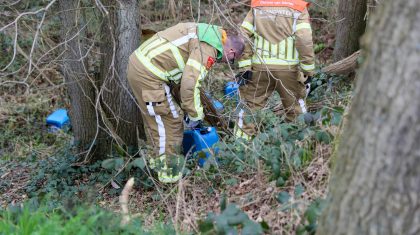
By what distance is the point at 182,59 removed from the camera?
5035 millimetres

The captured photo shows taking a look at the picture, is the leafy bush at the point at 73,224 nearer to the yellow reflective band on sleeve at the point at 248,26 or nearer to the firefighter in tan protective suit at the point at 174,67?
the firefighter in tan protective suit at the point at 174,67

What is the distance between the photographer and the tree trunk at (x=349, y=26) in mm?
7090

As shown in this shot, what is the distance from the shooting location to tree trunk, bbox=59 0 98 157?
17.9ft

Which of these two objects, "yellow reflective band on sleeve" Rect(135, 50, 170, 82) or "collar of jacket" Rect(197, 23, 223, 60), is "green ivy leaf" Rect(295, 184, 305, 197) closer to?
"collar of jacket" Rect(197, 23, 223, 60)

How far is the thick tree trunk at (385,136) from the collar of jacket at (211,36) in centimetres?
275

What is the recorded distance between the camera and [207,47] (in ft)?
16.0

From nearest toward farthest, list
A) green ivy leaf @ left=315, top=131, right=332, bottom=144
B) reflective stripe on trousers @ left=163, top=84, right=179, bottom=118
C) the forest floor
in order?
A: the forest floor, green ivy leaf @ left=315, top=131, right=332, bottom=144, reflective stripe on trousers @ left=163, top=84, right=179, bottom=118

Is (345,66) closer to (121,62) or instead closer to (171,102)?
(171,102)

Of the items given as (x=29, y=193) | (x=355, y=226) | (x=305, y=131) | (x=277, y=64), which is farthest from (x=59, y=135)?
(x=355, y=226)

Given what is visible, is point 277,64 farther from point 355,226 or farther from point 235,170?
point 355,226

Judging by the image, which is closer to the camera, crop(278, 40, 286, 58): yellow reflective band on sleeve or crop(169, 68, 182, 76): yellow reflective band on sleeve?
crop(169, 68, 182, 76): yellow reflective band on sleeve

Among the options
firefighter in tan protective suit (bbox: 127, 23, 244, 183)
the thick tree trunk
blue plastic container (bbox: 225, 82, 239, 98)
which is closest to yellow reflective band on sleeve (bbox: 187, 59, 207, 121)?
firefighter in tan protective suit (bbox: 127, 23, 244, 183)

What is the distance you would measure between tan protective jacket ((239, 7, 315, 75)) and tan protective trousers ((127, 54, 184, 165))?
1.03 m

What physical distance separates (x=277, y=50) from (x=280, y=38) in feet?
0.43
